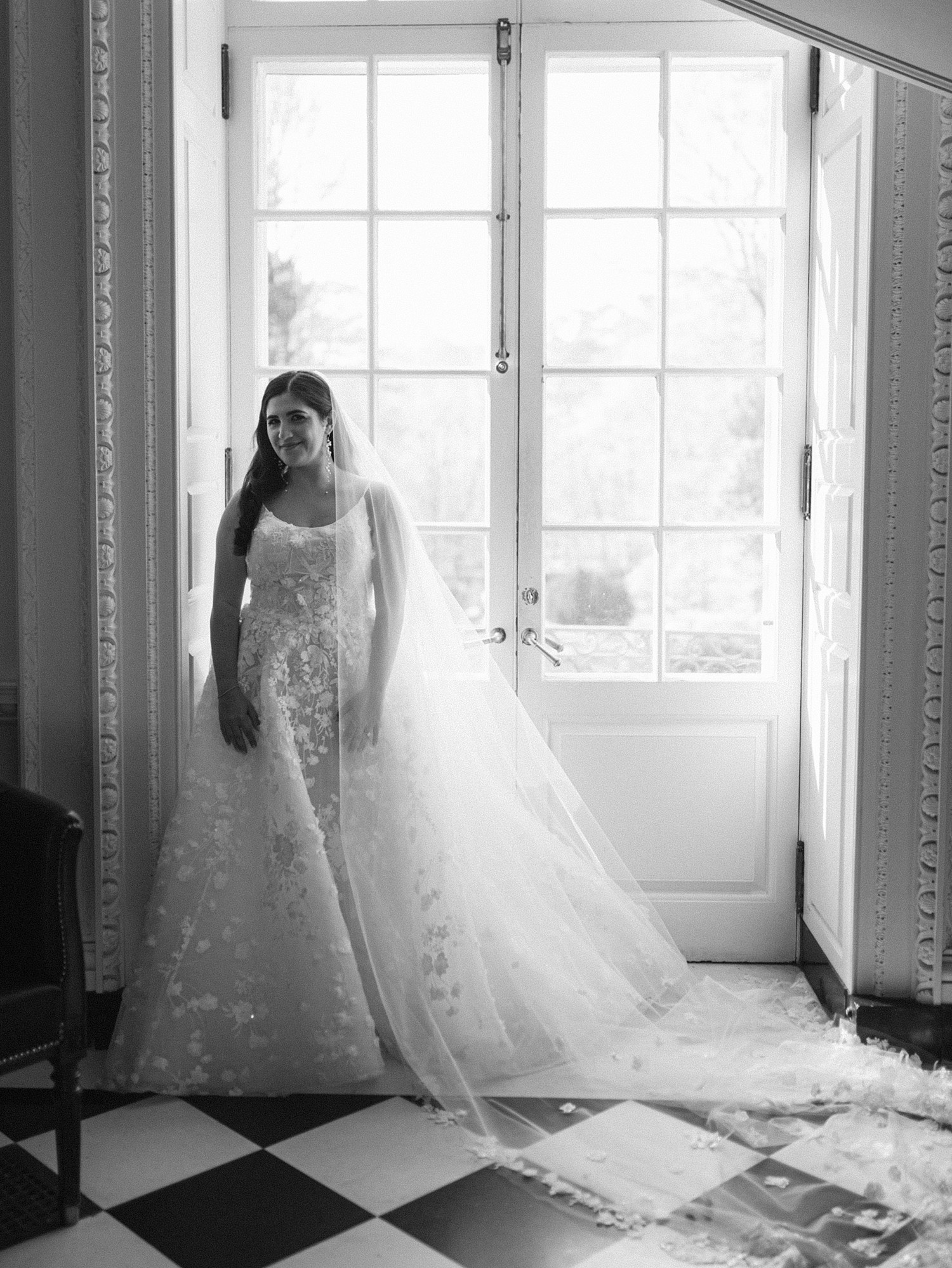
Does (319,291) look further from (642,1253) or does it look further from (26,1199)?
(642,1253)

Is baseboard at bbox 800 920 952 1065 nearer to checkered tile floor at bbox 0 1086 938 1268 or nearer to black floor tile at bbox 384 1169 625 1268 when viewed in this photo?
checkered tile floor at bbox 0 1086 938 1268

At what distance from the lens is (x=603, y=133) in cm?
373

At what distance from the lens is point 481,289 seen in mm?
3785

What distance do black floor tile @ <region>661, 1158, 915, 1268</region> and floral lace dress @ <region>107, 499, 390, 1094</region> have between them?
87cm

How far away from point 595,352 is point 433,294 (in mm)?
486

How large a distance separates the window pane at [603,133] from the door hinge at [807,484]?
2.68 feet

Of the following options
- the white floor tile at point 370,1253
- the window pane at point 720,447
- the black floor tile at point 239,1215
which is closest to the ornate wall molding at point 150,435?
the black floor tile at point 239,1215

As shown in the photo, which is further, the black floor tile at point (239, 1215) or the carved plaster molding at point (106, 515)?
the carved plaster molding at point (106, 515)

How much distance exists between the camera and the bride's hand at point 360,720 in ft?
10.4

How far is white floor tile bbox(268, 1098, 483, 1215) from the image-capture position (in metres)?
2.61

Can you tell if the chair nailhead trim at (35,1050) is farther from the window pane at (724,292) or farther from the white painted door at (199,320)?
the window pane at (724,292)

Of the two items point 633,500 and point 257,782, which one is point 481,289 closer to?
point 633,500

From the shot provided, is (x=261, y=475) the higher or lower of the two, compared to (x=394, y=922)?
higher

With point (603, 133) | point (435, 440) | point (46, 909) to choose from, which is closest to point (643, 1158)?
point (46, 909)
